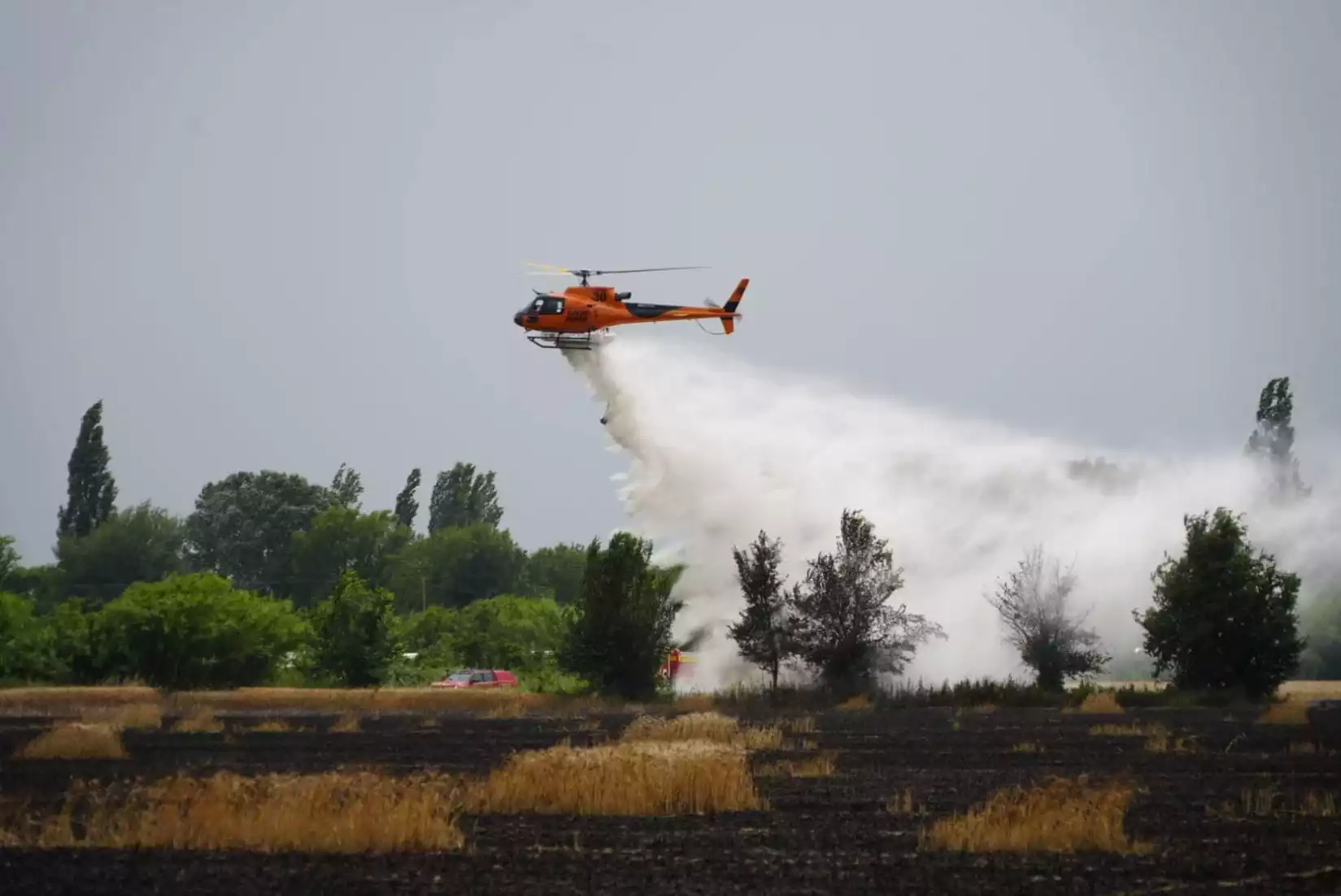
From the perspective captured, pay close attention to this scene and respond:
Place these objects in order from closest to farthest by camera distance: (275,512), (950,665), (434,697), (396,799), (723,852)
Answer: (723,852) < (396,799) < (434,697) < (950,665) < (275,512)

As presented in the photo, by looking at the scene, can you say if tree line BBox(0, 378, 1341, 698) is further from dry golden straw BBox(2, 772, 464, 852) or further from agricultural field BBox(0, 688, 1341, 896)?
dry golden straw BBox(2, 772, 464, 852)

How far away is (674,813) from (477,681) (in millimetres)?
51075

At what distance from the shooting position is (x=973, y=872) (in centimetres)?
1709

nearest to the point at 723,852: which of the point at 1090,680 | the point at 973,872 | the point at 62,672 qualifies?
the point at 973,872

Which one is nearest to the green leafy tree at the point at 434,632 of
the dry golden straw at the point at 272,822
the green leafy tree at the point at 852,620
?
the green leafy tree at the point at 852,620

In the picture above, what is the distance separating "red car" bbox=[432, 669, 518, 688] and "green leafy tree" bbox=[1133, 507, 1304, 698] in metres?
30.8

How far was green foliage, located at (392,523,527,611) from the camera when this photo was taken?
148375 mm

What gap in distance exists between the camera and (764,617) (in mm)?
62844

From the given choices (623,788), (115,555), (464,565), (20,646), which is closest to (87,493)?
(115,555)

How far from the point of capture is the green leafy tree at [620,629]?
62.6 m

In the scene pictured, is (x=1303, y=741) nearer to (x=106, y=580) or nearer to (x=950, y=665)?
(x=950, y=665)

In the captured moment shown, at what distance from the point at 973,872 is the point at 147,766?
1919 centimetres

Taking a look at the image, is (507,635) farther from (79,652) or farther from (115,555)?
(115,555)

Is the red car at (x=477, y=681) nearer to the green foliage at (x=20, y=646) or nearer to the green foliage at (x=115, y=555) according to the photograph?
the green foliage at (x=20, y=646)
